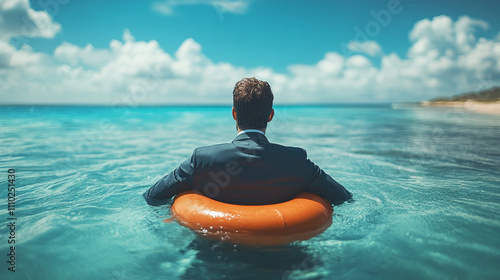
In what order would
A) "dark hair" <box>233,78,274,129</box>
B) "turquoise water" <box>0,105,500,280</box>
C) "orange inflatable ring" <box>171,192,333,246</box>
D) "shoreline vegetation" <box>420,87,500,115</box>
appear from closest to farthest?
"turquoise water" <box>0,105,500,280</box>
"orange inflatable ring" <box>171,192,333,246</box>
"dark hair" <box>233,78,274,129</box>
"shoreline vegetation" <box>420,87,500,115</box>

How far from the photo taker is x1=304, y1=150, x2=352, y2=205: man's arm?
3.19 m

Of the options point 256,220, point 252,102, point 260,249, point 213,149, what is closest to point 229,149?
point 213,149

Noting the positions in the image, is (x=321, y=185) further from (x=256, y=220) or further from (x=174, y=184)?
(x=174, y=184)

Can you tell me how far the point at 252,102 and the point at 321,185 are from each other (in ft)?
4.34

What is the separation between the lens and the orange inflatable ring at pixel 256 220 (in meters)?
2.79

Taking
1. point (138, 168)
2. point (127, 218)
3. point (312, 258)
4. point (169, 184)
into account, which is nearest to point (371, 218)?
point (312, 258)

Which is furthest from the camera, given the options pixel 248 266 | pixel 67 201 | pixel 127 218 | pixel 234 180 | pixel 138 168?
pixel 138 168

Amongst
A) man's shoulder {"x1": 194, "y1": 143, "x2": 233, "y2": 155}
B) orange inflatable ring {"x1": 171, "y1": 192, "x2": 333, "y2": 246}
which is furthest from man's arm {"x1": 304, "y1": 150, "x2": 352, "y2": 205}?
man's shoulder {"x1": 194, "y1": 143, "x2": 233, "y2": 155}

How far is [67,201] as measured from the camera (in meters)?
4.53

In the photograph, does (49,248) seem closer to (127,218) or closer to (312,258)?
(127,218)

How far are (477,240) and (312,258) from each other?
2079 mm

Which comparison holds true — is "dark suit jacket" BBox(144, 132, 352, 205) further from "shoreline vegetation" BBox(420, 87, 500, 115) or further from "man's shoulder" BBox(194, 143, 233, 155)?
"shoreline vegetation" BBox(420, 87, 500, 115)

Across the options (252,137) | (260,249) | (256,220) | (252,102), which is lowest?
(260,249)

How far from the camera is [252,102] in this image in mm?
2896
